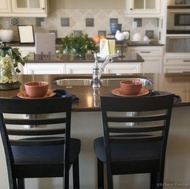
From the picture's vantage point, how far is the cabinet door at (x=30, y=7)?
4.86 meters

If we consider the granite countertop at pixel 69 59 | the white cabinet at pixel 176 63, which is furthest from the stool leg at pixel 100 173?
the white cabinet at pixel 176 63

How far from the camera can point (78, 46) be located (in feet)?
10.9

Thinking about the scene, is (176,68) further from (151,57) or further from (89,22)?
(89,22)

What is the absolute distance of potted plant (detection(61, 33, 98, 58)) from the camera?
331 centimetres

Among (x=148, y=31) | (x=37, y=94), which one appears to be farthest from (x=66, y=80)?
(x=148, y=31)

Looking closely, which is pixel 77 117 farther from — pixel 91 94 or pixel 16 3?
pixel 16 3

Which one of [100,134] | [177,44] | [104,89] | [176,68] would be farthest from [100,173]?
[177,44]

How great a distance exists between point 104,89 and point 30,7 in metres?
3.27

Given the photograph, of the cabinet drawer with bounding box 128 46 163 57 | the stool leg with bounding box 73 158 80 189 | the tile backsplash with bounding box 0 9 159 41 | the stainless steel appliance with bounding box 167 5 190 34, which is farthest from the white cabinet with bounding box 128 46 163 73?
the stool leg with bounding box 73 158 80 189

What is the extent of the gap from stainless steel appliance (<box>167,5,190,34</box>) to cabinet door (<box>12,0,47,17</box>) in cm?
203

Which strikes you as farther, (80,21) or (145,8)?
(80,21)

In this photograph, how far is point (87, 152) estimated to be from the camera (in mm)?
2066

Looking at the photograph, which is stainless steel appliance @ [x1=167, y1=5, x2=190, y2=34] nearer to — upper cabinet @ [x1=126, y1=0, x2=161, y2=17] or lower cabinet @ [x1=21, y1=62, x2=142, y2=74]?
upper cabinet @ [x1=126, y1=0, x2=161, y2=17]

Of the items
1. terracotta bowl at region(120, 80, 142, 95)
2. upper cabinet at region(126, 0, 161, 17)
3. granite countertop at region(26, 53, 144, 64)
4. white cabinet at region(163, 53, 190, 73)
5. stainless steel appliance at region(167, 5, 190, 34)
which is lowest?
white cabinet at region(163, 53, 190, 73)
